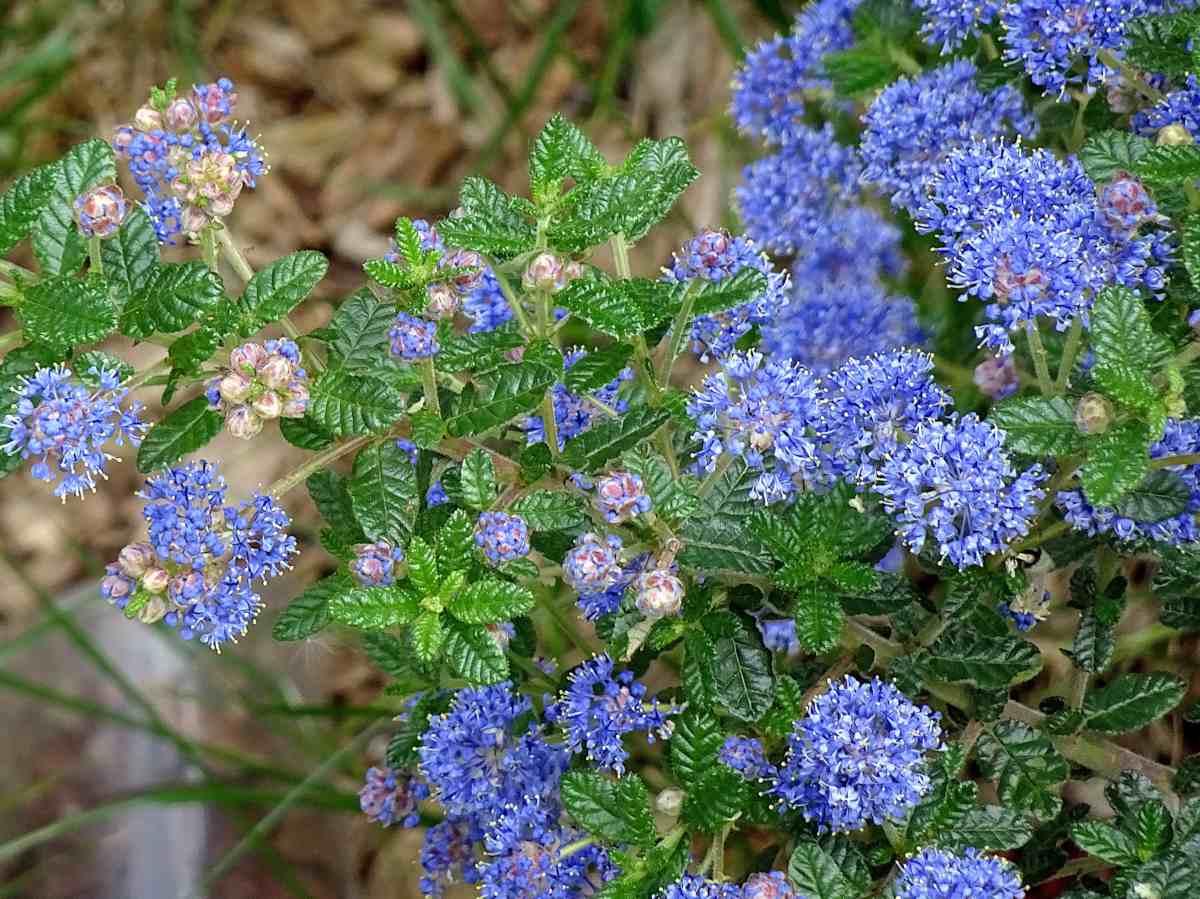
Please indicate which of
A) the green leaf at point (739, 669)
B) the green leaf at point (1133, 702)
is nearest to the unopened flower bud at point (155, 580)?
the green leaf at point (739, 669)

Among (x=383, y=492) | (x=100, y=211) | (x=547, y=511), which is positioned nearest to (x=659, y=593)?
(x=547, y=511)

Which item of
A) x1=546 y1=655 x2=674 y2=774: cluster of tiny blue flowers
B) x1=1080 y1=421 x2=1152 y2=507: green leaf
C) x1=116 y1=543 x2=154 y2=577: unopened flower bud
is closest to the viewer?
x1=1080 y1=421 x2=1152 y2=507: green leaf

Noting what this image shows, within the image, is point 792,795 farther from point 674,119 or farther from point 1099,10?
point 674,119

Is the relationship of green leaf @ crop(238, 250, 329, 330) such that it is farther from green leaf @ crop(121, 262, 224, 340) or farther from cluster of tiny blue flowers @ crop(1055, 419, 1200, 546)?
cluster of tiny blue flowers @ crop(1055, 419, 1200, 546)

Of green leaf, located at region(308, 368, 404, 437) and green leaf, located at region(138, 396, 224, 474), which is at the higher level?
green leaf, located at region(308, 368, 404, 437)

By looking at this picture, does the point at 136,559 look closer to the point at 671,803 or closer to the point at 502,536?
the point at 502,536

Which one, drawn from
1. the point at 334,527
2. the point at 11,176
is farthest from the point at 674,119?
the point at 334,527

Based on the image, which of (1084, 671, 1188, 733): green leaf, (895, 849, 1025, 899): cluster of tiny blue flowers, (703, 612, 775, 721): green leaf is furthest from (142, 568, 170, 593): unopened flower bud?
(1084, 671, 1188, 733): green leaf
